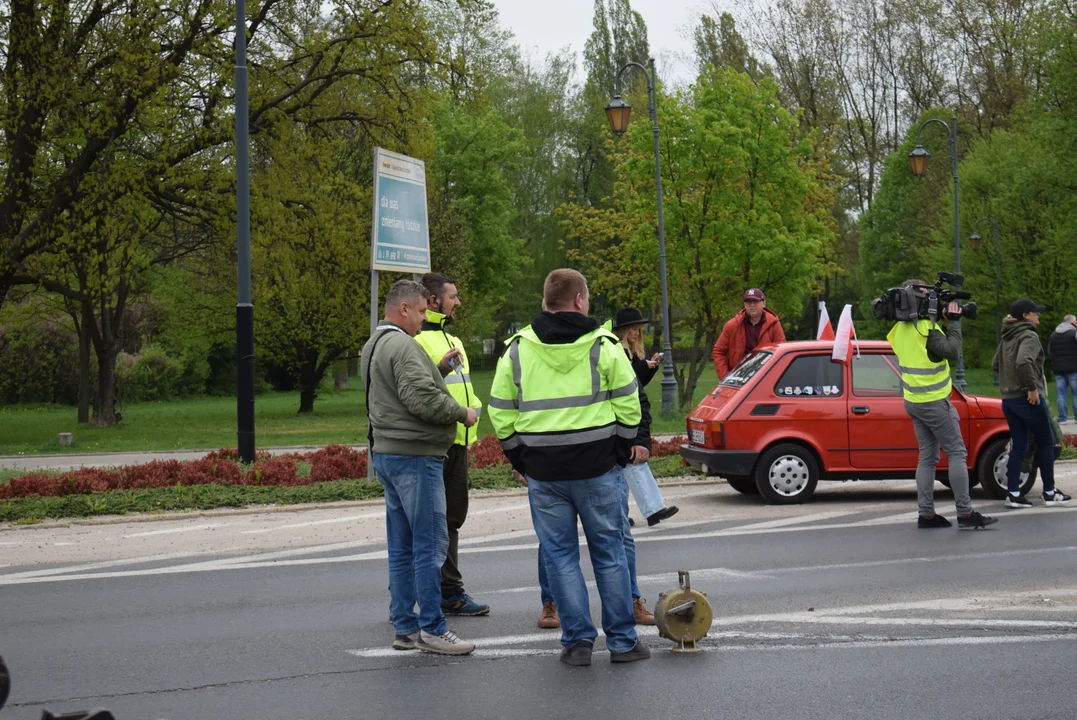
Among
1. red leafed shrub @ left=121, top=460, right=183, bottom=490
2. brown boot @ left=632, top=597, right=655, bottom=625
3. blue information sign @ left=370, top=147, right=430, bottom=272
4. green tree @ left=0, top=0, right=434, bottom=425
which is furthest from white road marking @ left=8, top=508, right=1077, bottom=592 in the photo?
green tree @ left=0, top=0, right=434, bottom=425

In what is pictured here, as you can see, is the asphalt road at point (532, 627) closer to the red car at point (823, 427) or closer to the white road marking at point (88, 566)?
the white road marking at point (88, 566)

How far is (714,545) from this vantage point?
404 inches

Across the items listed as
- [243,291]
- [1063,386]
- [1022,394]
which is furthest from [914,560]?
[1063,386]

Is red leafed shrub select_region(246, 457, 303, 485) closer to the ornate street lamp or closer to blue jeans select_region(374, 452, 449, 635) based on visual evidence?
blue jeans select_region(374, 452, 449, 635)

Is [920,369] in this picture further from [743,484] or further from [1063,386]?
[1063,386]

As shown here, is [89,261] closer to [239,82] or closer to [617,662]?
[239,82]

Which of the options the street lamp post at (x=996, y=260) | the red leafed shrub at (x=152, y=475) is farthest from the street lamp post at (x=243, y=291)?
the street lamp post at (x=996, y=260)

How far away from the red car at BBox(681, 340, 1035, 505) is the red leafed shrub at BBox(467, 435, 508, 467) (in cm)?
375

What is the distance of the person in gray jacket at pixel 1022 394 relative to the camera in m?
11.9

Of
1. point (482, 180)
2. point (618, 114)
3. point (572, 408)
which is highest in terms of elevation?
point (482, 180)

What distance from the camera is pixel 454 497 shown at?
25.1ft

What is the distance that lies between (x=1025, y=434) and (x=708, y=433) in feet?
9.33

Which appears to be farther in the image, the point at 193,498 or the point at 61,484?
the point at 61,484

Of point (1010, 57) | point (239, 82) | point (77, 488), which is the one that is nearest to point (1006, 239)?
point (1010, 57)
